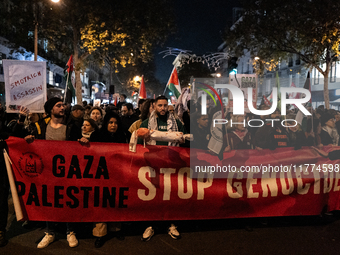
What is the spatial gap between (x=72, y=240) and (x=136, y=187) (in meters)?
1.05

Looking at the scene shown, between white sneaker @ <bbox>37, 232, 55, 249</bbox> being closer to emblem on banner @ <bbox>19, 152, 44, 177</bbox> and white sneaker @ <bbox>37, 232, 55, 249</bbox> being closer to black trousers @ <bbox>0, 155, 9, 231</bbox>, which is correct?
black trousers @ <bbox>0, 155, 9, 231</bbox>

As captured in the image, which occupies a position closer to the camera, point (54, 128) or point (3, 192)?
point (3, 192)

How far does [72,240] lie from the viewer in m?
3.88

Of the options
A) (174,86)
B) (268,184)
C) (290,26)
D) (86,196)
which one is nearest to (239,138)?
(268,184)

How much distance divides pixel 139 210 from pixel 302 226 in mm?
2479

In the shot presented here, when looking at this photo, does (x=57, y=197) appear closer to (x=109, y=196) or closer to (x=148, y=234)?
(x=109, y=196)

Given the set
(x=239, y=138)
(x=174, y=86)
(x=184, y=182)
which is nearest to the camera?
(x=184, y=182)

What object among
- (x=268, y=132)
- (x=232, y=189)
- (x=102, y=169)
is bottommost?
(x=232, y=189)

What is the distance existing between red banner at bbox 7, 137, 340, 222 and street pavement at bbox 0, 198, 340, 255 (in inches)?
11.3

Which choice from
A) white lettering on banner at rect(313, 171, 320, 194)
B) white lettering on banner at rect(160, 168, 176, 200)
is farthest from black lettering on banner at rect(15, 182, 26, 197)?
white lettering on banner at rect(313, 171, 320, 194)

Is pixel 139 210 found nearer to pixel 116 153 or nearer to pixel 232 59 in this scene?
pixel 116 153

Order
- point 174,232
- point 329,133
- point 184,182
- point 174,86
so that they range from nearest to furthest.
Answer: point 174,232
point 184,182
point 329,133
point 174,86

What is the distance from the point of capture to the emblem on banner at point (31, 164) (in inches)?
157

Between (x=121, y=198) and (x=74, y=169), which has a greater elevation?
(x=74, y=169)
